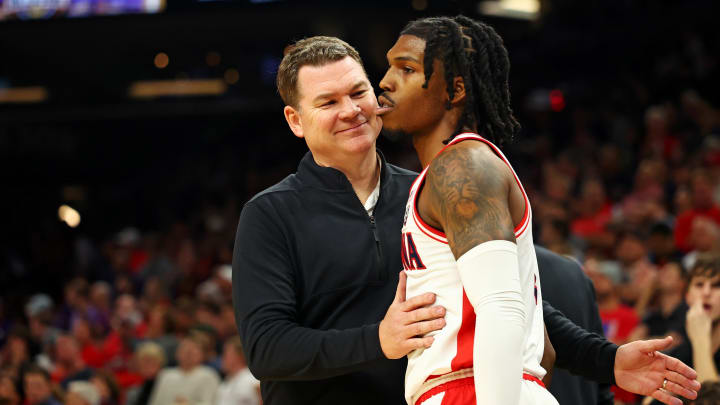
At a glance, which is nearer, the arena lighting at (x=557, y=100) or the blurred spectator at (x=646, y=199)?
the blurred spectator at (x=646, y=199)

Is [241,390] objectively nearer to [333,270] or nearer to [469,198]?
[333,270]

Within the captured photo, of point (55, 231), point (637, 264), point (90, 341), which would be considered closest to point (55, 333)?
point (90, 341)

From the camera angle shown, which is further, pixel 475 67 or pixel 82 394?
pixel 82 394

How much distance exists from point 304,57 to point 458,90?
0.79 metres

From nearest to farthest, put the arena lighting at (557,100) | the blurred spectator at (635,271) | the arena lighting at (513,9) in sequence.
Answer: the blurred spectator at (635,271) < the arena lighting at (513,9) < the arena lighting at (557,100)

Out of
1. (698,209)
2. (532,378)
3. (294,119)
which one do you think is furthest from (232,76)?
(532,378)

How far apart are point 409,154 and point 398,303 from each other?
10.7 m

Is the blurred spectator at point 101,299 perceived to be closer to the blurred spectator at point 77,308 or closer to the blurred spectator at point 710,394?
the blurred spectator at point 77,308

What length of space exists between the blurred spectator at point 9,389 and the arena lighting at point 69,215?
7.60 m

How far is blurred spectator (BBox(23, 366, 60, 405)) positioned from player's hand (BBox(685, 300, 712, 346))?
18.6ft

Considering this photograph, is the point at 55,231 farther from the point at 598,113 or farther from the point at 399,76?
the point at 399,76

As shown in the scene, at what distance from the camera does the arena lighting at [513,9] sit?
33.2 ft

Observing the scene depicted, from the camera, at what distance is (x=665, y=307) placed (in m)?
6.10

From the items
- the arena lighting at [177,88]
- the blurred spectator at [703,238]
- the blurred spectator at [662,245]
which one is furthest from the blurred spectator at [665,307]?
the arena lighting at [177,88]
